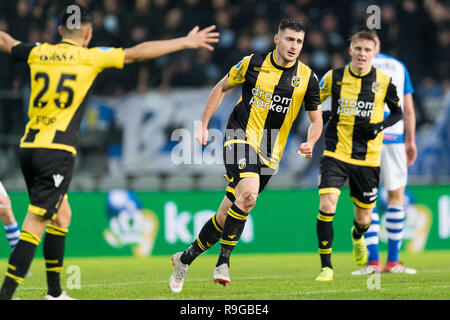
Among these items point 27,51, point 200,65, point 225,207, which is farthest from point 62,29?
point 200,65

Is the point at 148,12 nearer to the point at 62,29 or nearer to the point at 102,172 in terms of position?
the point at 102,172

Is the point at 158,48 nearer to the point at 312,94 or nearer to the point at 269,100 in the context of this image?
the point at 269,100

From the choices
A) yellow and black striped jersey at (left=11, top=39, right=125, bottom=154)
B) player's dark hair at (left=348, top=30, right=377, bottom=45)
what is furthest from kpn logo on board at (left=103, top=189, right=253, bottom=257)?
yellow and black striped jersey at (left=11, top=39, right=125, bottom=154)

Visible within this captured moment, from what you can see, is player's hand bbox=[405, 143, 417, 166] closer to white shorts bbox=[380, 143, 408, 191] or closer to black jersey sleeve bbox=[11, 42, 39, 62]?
white shorts bbox=[380, 143, 408, 191]

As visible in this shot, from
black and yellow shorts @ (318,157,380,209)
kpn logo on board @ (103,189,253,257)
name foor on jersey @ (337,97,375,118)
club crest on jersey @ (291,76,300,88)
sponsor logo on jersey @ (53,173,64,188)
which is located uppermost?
club crest on jersey @ (291,76,300,88)

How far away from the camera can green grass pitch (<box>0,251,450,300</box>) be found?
19.9 feet

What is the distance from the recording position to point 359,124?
25.7ft

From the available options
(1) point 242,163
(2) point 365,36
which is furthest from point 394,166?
(1) point 242,163

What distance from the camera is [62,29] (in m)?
5.46

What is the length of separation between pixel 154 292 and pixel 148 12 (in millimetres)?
8410

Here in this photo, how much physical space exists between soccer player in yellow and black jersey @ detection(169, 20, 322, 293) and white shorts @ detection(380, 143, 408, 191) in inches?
79.0

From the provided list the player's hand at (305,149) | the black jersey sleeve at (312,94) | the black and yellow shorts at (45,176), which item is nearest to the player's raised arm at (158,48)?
the black and yellow shorts at (45,176)

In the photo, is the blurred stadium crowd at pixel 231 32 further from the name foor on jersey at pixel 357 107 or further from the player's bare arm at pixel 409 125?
the name foor on jersey at pixel 357 107

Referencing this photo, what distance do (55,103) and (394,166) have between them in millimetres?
4515
